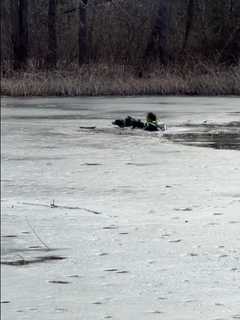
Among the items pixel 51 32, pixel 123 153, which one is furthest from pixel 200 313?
pixel 51 32

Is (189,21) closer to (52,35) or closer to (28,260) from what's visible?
(52,35)

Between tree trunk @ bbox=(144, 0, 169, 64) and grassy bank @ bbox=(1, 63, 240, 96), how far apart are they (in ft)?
16.8

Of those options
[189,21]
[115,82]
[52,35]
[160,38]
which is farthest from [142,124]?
[189,21]

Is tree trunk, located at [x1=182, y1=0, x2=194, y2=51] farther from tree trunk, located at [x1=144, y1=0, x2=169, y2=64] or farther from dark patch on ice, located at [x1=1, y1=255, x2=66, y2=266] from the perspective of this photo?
dark patch on ice, located at [x1=1, y1=255, x2=66, y2=266]

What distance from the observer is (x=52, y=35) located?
37500 millimetres

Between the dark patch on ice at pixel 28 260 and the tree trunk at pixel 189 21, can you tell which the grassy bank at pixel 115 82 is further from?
the dark patch on ice at pixel 28 260

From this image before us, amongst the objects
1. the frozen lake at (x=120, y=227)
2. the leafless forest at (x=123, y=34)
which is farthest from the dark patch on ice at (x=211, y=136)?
the leafless forest at (x=123, y=34)

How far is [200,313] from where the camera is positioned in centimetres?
439

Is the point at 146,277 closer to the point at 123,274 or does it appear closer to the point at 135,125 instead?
the point at 123,274

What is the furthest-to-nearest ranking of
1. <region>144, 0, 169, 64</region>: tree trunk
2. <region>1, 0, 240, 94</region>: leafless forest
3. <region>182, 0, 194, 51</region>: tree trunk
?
<region>182, 0, 194, 51</region>: tree trunk, <region>144, 0, 169, 64</region>: tree trunk, <region>1, 0, 240, 94</region>: leafless forest

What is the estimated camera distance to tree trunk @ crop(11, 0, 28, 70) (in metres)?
36.0

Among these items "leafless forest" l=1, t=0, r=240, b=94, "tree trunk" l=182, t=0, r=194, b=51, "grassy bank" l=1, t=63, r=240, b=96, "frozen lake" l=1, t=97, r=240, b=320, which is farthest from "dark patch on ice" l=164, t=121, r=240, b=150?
"tree trunk" l=182, t=0, r=194, b=51

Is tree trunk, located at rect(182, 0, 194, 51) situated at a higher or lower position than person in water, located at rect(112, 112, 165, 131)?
higher

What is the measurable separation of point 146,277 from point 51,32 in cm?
3322
